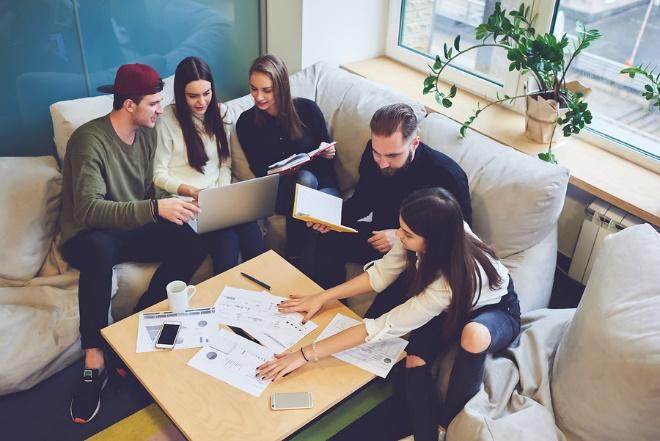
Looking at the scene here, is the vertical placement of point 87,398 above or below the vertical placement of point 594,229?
below

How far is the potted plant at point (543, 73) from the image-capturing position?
7.31 feet

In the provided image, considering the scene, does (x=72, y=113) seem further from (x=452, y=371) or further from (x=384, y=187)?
(x=452, y=371)

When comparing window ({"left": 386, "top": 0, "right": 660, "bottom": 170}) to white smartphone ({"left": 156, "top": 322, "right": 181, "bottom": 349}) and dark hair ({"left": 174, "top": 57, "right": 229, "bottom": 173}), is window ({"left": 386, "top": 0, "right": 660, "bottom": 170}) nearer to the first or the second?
dark hair ({"left": 174, "top": 57, "right": 229, "bottom": 173})

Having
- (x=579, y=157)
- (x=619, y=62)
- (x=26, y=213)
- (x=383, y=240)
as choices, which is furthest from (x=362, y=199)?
(x=26, y=213)

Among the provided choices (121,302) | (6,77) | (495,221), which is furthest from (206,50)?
(495,221)

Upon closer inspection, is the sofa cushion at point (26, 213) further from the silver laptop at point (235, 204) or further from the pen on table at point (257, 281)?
the pen on table at point (257, 281)

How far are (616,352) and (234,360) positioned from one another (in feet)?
3.46

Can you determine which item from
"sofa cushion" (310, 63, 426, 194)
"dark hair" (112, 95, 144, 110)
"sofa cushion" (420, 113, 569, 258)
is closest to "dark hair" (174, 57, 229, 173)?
"dark hair" (112, 95, 144, 110)

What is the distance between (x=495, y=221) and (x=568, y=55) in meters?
0.93

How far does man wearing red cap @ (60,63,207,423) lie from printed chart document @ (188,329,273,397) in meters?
0.58

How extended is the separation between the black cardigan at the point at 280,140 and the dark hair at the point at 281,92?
28 mm

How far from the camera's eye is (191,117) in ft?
7.92

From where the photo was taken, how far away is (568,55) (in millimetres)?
2586

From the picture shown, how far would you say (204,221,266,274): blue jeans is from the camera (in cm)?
233
